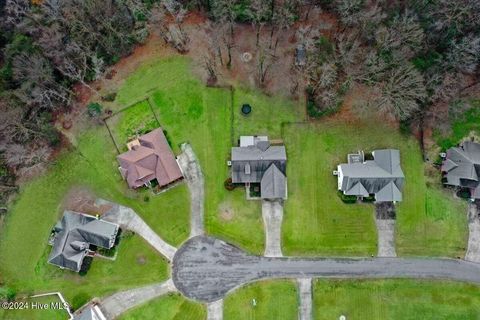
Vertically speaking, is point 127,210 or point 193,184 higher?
point 193,184

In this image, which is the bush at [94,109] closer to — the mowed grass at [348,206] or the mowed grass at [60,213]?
the mowed grass at [60,213]

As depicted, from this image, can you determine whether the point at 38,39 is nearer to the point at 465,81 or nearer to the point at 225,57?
the point at 225,57

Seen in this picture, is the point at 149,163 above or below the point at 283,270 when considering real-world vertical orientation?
above

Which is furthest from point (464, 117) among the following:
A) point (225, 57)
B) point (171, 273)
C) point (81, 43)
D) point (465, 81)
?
point (81, 43)

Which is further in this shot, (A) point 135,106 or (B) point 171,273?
(A) point 135,106

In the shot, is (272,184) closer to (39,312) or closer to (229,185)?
(229,185)

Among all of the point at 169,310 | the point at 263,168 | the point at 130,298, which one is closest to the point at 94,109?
the point at 263,168
